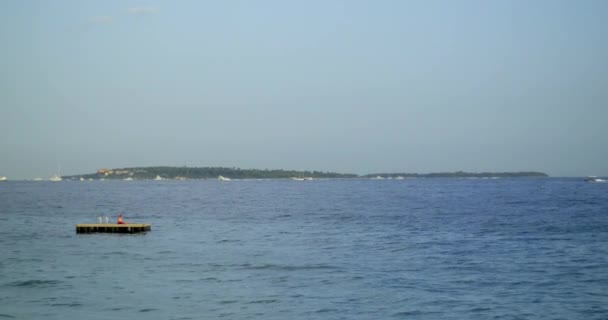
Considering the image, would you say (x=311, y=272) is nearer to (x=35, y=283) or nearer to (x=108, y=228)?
(x=35, y=283)

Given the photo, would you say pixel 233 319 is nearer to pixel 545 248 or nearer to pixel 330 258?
pixel 330 258

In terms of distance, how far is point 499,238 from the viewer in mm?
52562

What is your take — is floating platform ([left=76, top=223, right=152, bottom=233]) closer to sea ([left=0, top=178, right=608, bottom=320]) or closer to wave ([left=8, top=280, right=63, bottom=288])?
sea ([left=0, top=178, right=608, bottom=320])

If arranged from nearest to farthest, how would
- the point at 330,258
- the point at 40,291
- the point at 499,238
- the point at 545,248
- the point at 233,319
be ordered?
the point at 233,319 < the point at 40,291 < the point at 330,258 < the point at 545,248 < the point at 499,238

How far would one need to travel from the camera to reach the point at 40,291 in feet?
102

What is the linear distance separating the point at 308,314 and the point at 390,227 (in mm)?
36767

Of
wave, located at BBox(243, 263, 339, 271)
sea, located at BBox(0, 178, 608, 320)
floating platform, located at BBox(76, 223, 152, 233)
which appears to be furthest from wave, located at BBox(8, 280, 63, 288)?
floating platform, located at BBox(76, 223, 152, 233)

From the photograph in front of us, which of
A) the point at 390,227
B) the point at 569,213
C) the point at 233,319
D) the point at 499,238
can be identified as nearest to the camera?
the point at 233,319

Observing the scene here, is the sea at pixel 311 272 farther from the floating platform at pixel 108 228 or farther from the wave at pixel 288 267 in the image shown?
the floating platform at pixel 108 228

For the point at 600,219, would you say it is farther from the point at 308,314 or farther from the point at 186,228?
the point at 308,314

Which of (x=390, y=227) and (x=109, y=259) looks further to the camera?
(x=390, y=227)

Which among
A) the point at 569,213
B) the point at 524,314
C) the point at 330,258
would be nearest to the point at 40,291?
the point at 330,258

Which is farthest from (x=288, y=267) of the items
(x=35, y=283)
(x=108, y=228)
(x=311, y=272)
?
(x=108, y=228)

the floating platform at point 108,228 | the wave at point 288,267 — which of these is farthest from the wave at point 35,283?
the floating platform at point 108,228
